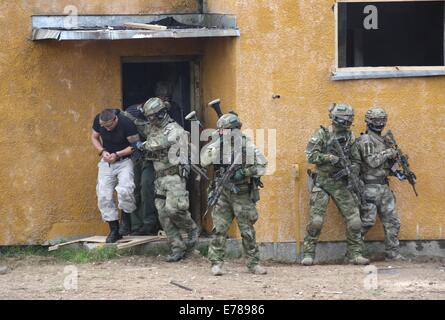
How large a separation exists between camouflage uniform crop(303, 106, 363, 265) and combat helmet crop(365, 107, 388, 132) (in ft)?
0.96

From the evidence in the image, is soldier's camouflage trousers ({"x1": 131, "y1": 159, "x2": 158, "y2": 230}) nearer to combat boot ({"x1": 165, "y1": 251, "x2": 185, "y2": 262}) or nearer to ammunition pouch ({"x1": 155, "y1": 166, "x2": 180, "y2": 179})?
ammunition pouch ({"x1": 155, "y1": 166, "x2": 180, "y2": 179})

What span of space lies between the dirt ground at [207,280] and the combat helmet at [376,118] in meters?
1.63

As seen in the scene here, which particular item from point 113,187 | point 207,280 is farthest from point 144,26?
point 207,280

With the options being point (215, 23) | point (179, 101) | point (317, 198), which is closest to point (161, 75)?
point (179, 101)

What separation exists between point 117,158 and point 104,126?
42 cm

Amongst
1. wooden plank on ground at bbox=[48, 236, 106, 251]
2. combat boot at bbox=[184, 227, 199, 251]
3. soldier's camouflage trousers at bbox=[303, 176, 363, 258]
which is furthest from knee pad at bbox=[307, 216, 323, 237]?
wooden plank on ground at bbox=[48, 236, 106, 251]

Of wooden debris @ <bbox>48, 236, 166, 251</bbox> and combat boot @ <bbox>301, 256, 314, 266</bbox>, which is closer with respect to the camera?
combat boot @ <bbox>301, 256, 314, 266</bbox>

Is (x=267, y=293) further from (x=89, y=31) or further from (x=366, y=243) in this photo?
(x=89, y=31)

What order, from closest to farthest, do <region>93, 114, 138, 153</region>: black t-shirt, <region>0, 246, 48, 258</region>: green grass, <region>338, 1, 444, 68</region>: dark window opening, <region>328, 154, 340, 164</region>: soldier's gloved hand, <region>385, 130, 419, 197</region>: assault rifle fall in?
<region>328, 154, 340, 164</region>: soldier's gloved hand < <region>385, 130, 419, 197</region>: assault rifle < <region>93, 114, 138, 153</region>: black t-shirt < <region>0, 246, 48, 258</region>: green grass < <region>338, 1, 444, 68</region>: dark window opening

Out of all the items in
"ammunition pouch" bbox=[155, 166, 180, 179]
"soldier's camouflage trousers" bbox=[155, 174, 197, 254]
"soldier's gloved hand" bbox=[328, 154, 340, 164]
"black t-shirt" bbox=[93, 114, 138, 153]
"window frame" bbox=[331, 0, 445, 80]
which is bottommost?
"soldier's camouflage trousers" bbox=[155, 174, 197, 254]

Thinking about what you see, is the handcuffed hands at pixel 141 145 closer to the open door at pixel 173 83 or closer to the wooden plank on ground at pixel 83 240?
the open door at pixel 173 83

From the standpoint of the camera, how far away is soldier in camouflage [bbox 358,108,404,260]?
13.8m

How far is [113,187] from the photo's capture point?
46.5 ft

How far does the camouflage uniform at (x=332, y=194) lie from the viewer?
13.6 meters
